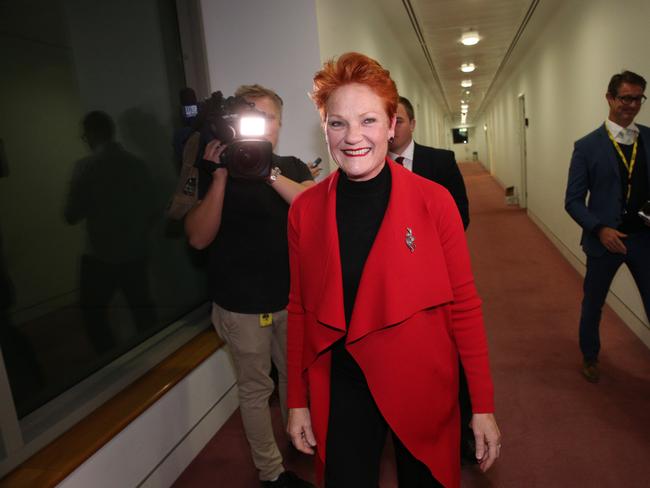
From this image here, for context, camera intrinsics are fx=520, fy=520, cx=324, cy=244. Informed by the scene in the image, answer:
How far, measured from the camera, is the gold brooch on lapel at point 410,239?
114cm

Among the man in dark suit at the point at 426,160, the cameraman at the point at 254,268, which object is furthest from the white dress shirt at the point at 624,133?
the cameraman at the point at 254,268

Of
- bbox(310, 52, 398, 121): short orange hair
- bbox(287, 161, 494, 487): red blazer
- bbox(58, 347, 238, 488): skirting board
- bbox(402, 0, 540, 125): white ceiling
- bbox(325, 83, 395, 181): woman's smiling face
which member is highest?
bbox(402, 0, 540, 125): white ceiling

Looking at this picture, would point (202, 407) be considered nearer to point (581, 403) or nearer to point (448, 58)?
point (581, 403)

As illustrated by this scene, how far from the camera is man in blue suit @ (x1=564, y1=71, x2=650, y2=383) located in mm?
2555

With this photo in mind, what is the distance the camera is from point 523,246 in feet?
21.4

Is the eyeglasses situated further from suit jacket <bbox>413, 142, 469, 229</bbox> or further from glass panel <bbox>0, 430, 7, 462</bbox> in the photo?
glass panel <bbox>0, 430, 7, 462</bbox>

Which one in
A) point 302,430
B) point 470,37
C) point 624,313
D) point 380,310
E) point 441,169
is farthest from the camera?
point 470,37

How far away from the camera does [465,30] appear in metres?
6.51

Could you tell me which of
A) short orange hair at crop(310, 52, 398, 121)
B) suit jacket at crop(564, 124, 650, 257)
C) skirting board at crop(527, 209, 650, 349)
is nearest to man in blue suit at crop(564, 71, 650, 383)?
suit jacket at crop(564, 124, 650, 257)

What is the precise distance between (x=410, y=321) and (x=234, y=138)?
819 millimetres

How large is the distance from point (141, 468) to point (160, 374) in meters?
0.40

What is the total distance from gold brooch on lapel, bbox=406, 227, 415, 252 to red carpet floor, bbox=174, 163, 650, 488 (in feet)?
4.48

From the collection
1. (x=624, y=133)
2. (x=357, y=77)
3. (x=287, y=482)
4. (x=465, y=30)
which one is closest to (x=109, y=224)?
(x=287, y=482)

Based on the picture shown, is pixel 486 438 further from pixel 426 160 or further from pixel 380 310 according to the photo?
pixel 426 160
